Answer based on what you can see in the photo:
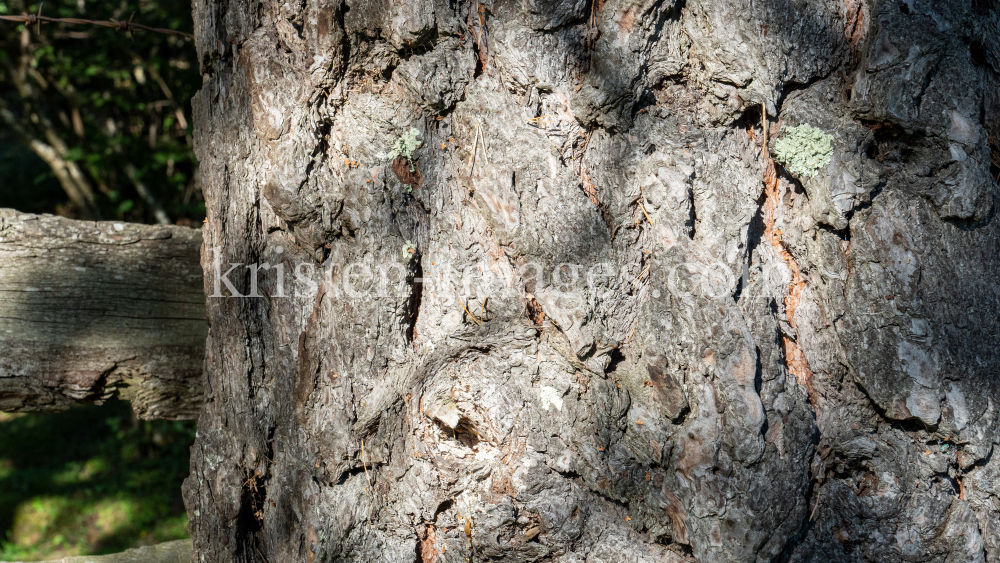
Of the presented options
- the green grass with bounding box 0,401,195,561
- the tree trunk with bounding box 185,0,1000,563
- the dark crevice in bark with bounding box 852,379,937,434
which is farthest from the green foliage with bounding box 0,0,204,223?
the dark crevice in bark with bounding box 852,379,937,434

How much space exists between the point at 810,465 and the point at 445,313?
2.35ft

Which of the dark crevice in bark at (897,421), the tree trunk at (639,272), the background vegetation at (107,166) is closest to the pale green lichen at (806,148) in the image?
the tree trunk at (639,272)

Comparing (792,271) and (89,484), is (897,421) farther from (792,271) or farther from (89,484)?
(89,484)

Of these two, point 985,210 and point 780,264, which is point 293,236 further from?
point 985,210

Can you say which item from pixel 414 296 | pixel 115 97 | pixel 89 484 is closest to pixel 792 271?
pixel 414 296

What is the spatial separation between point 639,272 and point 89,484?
5.75 metres

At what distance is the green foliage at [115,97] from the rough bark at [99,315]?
350 centimetres

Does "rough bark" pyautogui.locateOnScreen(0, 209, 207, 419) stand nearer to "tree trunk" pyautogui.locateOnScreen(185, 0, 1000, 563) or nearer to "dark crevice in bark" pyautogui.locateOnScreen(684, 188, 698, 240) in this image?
"tree trunk" pyautogui.locateOnScreen(185, 0, 1000, 563)

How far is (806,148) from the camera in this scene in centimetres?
108

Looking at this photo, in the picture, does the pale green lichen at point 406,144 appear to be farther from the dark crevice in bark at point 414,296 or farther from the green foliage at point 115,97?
the green foliage at point 115,97

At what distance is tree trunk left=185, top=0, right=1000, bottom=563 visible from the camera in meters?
1.06

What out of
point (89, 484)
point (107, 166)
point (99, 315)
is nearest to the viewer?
point (99, 315)

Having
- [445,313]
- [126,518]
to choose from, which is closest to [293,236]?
[445,313]

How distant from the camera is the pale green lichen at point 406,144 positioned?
1.15 meters
